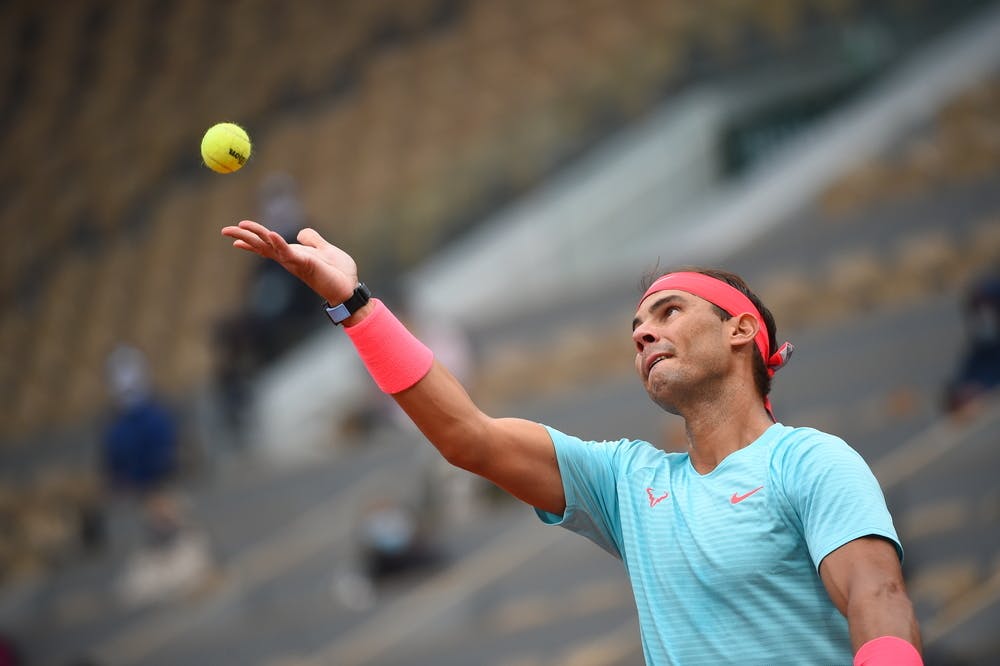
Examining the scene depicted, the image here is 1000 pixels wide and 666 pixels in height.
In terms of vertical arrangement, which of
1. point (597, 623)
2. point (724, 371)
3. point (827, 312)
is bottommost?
point (724, 371)

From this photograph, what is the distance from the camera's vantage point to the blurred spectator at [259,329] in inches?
504

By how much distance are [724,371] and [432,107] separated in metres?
13.5

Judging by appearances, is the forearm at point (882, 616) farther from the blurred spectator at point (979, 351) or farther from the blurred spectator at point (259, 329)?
the blurred spectator at point (259, 329)

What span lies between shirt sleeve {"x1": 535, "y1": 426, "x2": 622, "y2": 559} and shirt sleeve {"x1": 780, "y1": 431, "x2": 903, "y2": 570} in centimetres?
46

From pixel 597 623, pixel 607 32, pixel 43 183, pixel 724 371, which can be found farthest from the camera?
pixel 43 183

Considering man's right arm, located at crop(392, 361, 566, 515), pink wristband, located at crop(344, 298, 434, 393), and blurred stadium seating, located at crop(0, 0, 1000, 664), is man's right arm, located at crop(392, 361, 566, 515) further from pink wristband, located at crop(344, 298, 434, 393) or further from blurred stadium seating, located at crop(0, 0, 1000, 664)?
blurred stadium seating, located at crop(0, 0, 1000, 664)

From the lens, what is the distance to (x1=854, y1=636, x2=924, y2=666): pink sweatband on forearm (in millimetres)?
A: 2346

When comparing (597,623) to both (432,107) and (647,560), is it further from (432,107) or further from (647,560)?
(432,107)

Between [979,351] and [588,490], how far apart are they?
6066 millimetres

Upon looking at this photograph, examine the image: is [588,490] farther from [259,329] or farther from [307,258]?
[259,329]

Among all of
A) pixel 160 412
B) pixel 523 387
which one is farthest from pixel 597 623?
pixel 160 412

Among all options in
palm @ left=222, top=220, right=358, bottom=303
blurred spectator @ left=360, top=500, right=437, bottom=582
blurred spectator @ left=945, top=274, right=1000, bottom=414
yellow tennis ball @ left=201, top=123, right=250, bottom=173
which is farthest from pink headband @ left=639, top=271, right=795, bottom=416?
blurred spectator @ left=360, top=500, right=437, bottom=582

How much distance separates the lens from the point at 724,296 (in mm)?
3049

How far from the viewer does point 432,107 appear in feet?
53.2
